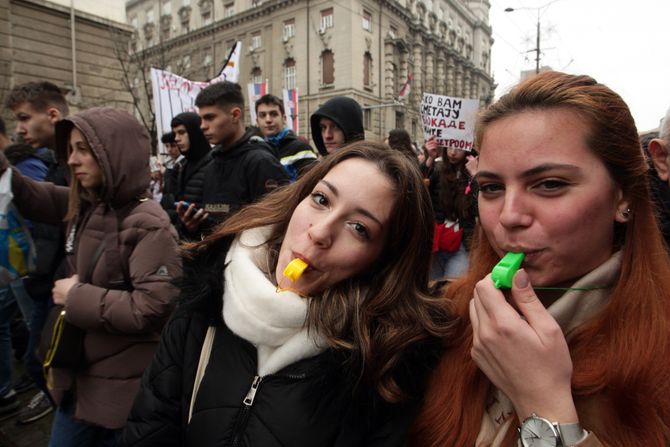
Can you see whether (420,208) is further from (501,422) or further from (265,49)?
(265,49)

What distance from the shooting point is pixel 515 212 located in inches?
45.9

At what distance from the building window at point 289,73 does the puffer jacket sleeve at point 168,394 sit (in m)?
38.0

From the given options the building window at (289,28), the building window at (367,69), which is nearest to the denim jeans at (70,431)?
the building window at (367,69)

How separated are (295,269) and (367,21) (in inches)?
1529

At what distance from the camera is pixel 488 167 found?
1261mm

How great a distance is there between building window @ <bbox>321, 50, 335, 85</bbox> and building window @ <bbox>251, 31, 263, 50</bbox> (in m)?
7.45

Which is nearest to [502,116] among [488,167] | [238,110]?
[488,167]

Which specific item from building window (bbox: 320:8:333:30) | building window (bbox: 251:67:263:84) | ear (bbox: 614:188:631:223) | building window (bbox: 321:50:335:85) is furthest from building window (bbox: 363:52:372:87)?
ear (bbox: 614:188:631:223)

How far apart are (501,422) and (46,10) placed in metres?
20.4

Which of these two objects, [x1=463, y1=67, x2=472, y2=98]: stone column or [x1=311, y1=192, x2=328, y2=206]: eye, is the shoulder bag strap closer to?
[x1=311, y1=192, x2=328, y2=206]: eye

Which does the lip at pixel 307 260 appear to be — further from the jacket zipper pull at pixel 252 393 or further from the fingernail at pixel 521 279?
the fingernail at pixel 521 279

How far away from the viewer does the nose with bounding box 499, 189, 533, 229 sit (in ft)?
3.80

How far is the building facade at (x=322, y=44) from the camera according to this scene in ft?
114

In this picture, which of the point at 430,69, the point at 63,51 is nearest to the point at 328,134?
the point at 63,51
